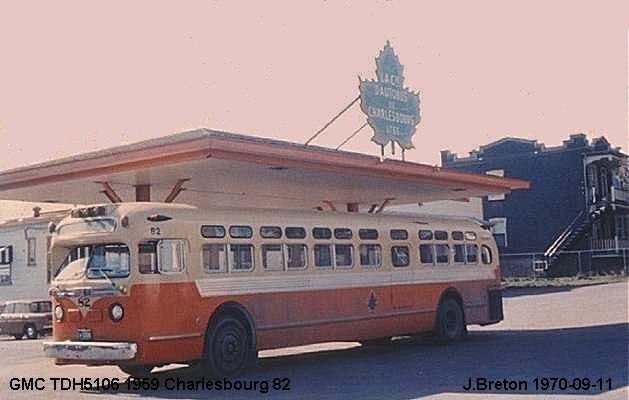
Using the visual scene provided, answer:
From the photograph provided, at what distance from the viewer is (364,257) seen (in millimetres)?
19078

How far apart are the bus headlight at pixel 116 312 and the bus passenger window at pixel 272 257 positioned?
2.92m

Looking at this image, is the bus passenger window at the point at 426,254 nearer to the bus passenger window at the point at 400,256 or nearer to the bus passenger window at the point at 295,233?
the bus passenger window at the point at 400,256

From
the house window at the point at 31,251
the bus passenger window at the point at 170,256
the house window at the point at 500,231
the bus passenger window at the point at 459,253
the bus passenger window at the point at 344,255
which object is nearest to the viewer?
the bus passenger window at the point at 170,256

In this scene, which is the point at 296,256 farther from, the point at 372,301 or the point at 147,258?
the point at 147,258

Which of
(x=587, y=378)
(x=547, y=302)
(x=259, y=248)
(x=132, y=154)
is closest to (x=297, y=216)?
(x=259, y=248)

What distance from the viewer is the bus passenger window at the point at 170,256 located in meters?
14.8

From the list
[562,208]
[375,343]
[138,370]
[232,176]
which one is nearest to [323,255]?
[232,176]

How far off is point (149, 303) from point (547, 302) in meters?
22.4

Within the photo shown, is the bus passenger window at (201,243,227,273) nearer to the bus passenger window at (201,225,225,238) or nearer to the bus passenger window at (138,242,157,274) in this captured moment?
the bus passenger window at (201,225,225,238)

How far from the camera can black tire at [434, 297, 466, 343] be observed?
20.7m

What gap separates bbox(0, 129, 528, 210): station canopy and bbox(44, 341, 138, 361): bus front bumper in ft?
9.16

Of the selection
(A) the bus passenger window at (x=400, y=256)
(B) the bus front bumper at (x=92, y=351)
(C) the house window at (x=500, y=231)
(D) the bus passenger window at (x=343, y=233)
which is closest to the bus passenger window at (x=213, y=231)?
(B) the bus front bumper at (x=92, y=351)

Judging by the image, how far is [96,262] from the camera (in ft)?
49.1

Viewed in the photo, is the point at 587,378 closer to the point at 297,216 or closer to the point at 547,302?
the point at 297,216
